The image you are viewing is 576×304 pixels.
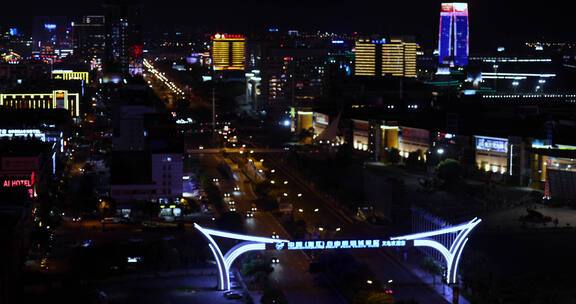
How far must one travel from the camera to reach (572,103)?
29.8 metres

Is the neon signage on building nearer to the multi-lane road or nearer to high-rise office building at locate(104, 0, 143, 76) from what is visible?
the multi-lane road

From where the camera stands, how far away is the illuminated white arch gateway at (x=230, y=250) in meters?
11.3

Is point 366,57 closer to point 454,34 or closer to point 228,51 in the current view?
point 454,34

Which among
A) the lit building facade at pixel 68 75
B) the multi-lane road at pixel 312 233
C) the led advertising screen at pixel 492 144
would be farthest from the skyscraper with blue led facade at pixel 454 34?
the led advertising screen at pixel 492 144

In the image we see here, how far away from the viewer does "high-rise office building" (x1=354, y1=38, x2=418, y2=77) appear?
44.3 metres

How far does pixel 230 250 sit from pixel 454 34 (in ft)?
100

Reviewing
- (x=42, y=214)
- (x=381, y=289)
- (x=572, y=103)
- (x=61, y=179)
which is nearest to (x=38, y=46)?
(x=572, y=103)

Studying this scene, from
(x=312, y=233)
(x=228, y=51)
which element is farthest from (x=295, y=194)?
(x=228, y=51)

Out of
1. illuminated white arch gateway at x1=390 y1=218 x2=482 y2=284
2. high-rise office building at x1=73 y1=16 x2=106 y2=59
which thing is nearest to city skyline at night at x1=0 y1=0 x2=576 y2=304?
illuminated white arch gateway at x1=390 y1=218 x2=482 y2=284

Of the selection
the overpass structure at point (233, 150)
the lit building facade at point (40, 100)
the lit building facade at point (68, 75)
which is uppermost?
the lit building facade at point (68, 75)

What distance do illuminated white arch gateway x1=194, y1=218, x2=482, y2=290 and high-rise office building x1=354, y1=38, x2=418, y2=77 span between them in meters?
32.8

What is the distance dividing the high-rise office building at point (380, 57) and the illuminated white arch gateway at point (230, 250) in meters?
33.3

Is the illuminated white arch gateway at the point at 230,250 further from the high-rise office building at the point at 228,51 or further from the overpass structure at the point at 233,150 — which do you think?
the high-rise office building at the point at 228,51

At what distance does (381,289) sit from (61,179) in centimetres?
990
